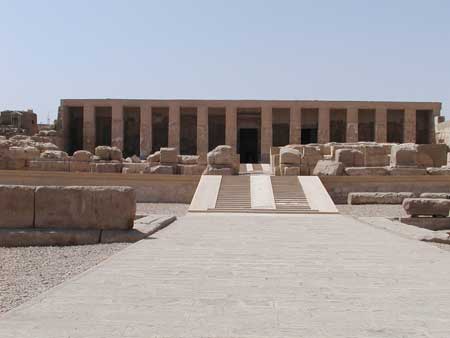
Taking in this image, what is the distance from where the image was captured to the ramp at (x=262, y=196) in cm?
1280

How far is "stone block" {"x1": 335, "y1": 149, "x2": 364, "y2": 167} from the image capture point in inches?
729

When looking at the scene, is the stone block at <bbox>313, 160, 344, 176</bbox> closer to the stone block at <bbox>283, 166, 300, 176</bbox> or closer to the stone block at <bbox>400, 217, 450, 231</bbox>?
the stone block at <bbox>283, 166, 300, 176</bbox>

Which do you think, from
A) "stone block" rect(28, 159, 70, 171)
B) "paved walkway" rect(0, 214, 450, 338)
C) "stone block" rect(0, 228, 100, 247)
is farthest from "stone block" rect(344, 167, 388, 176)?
"stone block" rect(0, 228, 100, 247)

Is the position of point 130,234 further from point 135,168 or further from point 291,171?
point 135,168

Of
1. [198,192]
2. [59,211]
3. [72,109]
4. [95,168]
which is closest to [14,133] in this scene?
[72,109]

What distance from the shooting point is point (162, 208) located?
14250 millimetres

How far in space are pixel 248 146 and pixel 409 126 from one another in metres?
9.91

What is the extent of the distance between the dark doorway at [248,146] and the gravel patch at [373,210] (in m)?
20.1

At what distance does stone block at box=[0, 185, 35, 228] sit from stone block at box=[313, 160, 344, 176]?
35.9ft

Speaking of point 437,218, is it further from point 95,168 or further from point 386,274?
point 95,168

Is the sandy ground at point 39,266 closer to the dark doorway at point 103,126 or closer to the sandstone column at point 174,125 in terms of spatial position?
the sandstone column at point 174,125

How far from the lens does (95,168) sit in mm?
19656

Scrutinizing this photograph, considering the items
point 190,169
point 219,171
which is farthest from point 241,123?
point 219,171

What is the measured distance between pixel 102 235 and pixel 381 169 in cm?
1187
